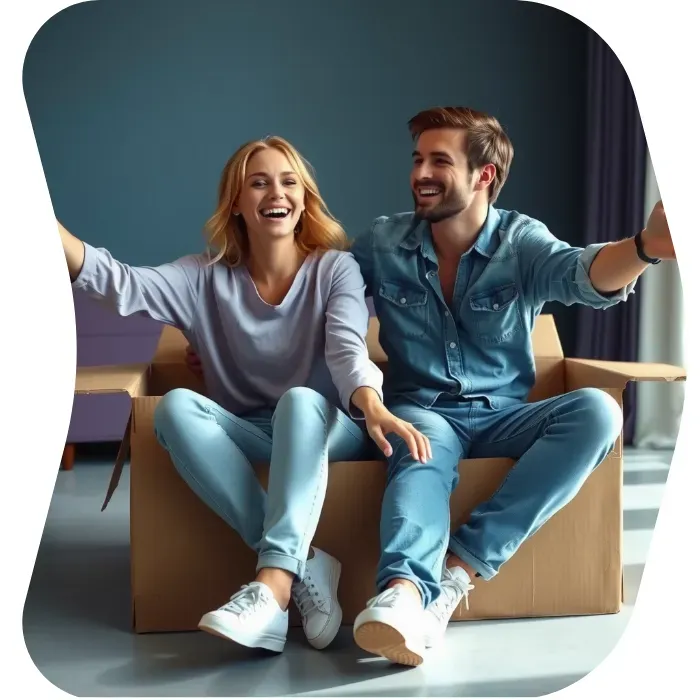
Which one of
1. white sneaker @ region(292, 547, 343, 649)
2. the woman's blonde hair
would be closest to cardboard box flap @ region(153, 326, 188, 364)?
the woman's blonde hair

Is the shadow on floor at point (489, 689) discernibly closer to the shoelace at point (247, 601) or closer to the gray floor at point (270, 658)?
the gray floor at point (270, 658)

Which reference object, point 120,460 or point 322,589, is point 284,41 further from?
point 322,589

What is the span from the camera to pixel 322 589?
968 mm

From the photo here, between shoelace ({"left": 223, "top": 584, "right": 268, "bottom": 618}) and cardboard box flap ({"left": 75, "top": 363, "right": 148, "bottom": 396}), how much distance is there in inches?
8.6

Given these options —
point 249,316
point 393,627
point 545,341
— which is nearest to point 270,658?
point 393,627

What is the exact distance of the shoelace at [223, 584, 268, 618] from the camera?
0.89 meters

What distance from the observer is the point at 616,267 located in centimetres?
96

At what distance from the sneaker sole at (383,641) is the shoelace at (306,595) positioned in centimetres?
10

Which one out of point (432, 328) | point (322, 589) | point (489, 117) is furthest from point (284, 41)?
point (322, 589)

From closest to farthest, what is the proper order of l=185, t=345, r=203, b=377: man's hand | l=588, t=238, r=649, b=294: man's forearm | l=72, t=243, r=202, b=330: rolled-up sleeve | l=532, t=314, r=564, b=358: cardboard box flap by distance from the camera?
l=588, t=238, r=649, b=294: man's forearm
l=72, t=243, r=202, b=330: rolled-up sleeve
l=185, t=345, r=203, b=377: man's hand
l=532, t=314, r=564, b=358: cardboard box flap

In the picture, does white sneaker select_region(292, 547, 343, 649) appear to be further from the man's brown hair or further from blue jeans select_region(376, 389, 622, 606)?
the man's brown hair

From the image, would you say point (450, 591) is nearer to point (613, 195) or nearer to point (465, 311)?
point (465, 311)

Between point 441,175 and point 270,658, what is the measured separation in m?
0.53

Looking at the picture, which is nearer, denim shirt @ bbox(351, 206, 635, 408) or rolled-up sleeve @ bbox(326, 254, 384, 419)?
rolled-up sleeve @ bbox(326, 254, 384, 419)
